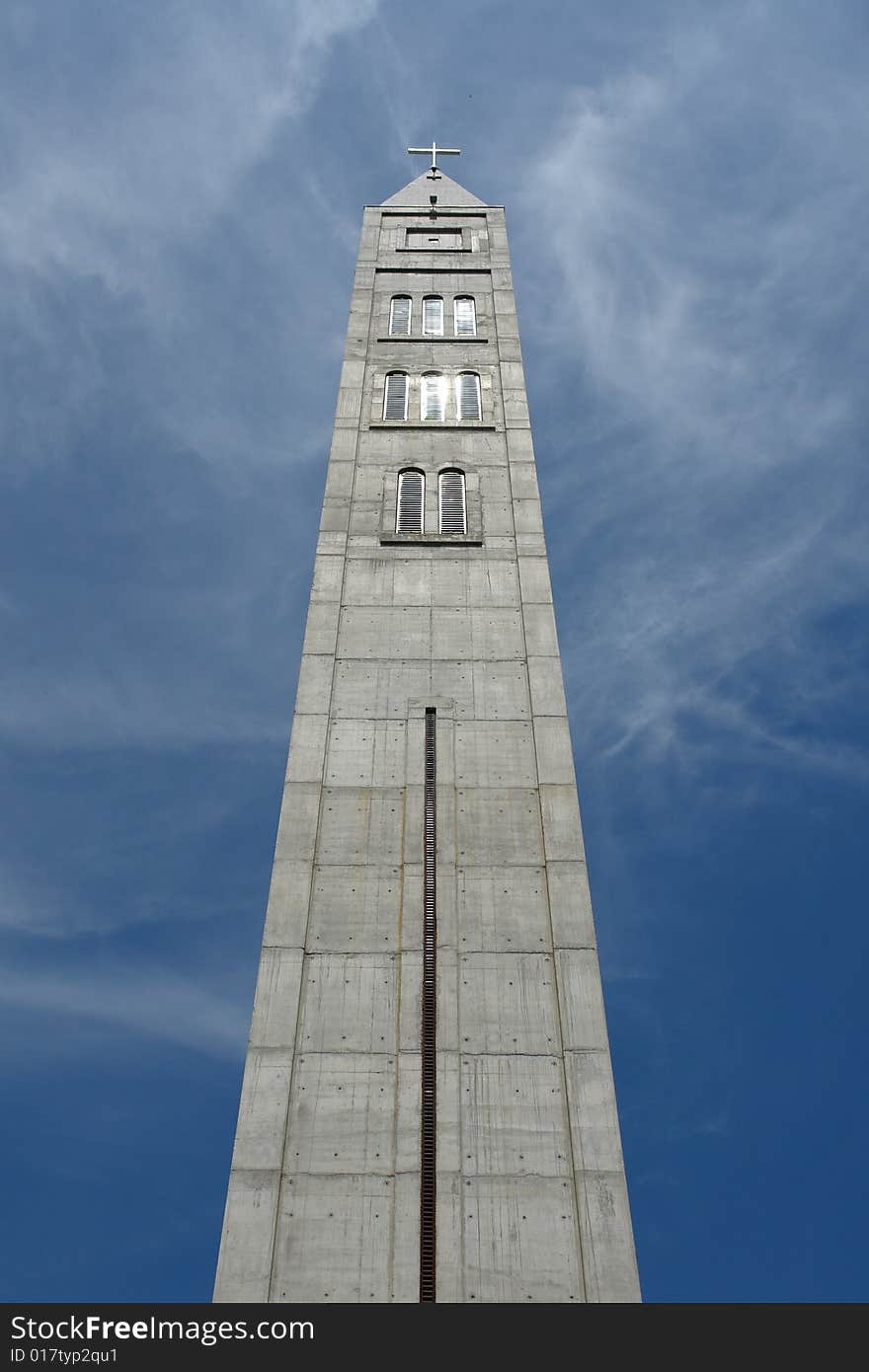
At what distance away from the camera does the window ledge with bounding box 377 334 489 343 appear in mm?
46031

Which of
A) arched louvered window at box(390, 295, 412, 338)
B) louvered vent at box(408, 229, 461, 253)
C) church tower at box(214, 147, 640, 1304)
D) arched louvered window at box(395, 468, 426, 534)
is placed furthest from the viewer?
louvered vent at box(408, 229, 461, 253)

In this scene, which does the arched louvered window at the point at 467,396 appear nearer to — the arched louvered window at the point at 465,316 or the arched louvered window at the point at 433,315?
the arched louvered window at the point at 465,316

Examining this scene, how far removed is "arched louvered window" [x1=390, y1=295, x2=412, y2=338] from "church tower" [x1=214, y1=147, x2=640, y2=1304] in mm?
9109

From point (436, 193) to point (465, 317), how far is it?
14877mm

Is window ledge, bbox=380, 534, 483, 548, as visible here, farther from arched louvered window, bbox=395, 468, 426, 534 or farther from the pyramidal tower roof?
the pyramidal tower roof

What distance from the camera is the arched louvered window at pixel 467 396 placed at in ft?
138

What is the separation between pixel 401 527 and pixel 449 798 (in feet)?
37.1

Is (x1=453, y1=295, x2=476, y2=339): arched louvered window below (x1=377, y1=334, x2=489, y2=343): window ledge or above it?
above

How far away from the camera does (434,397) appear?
4281 cm

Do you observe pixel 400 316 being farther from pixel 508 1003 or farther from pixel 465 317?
pixel 508 1003

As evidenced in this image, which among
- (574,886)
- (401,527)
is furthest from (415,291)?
(574,886)

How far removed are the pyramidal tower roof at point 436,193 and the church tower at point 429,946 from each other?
23556 millimetres

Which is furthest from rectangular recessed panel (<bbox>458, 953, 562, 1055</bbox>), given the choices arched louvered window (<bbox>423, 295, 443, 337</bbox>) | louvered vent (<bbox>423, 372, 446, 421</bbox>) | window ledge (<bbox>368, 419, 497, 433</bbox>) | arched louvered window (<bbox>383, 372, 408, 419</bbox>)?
arched louvered window (<bbox>423, 295, 443, 337</bbox>)
